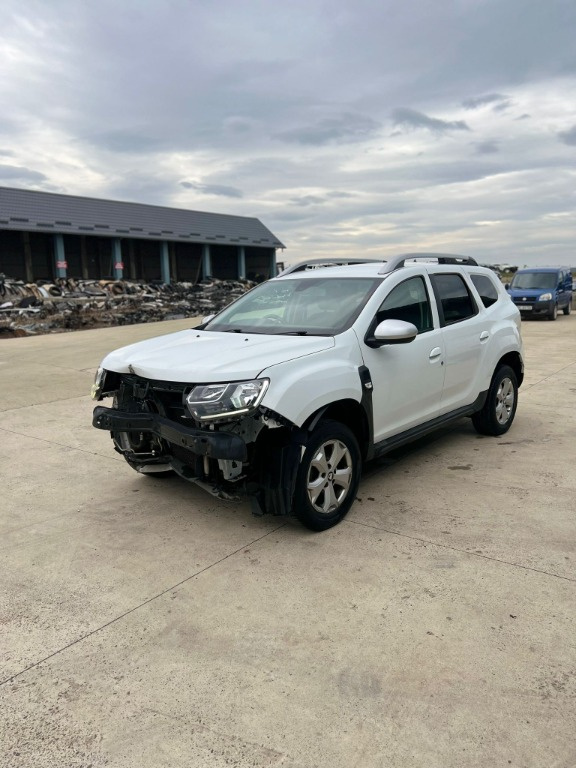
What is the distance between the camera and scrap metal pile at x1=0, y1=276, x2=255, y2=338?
67.5 ft

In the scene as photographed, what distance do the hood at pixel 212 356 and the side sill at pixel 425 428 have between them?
96 cm

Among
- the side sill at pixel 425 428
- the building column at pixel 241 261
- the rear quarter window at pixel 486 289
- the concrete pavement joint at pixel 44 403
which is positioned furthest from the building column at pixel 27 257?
the side sill at pixel 425 428

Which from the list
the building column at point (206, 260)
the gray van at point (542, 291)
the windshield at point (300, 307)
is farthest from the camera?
the building column at point (206, 260)

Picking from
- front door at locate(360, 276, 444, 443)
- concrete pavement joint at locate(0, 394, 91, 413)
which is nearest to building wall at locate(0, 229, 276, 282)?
concrete pavement joint at locate(0, 394, 91, 413)

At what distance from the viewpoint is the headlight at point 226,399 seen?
11.4 ft

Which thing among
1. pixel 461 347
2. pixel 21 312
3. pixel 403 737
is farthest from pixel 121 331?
pixel 403 737

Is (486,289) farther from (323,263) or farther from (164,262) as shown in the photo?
(164,262)

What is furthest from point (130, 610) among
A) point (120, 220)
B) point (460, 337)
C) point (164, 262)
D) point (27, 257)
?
point (164, 262)

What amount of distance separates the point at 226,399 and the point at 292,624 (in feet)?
4.25

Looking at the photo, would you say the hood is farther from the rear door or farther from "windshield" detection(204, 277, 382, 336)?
the rear door

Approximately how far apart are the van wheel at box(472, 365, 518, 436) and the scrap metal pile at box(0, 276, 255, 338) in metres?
15.9

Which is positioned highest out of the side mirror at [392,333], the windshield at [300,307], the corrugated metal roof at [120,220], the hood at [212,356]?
the corrugated metal roof at [120,220]

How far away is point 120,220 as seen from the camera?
3994cm

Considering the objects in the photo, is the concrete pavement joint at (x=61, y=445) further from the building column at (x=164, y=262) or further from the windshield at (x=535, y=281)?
the building column at (x=164, y=262)
